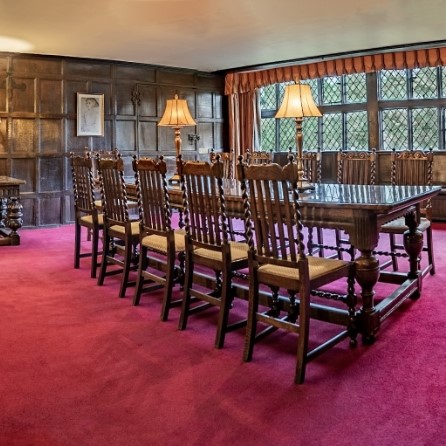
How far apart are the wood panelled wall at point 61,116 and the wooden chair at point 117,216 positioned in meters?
3.29

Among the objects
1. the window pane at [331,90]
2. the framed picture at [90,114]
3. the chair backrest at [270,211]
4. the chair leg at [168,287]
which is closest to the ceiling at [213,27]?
the framed picture at [90,114]

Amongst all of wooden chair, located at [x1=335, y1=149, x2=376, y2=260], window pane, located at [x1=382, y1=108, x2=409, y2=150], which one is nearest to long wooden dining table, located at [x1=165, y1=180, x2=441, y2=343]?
wooden chair, located at [x1=335, y1=149, x2=376, y2=260]

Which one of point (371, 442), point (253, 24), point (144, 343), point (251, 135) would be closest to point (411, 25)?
point (253, 24)

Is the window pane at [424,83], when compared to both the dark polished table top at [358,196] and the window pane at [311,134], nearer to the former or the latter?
the window pane at [311,134]

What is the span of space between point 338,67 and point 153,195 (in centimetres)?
484

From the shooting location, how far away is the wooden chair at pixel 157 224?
10.3 ft

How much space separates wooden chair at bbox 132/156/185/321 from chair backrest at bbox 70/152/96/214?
87 cm

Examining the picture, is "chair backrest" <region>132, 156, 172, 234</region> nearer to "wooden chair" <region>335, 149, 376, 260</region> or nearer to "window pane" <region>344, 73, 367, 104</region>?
"wooden chair" <region>335, 149, 376, 260</region>

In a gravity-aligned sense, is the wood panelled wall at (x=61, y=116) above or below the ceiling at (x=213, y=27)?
below

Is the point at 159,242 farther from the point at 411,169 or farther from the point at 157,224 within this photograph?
the point at 411,169

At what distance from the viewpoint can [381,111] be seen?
738cm

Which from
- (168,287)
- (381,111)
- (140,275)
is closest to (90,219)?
(140,275)

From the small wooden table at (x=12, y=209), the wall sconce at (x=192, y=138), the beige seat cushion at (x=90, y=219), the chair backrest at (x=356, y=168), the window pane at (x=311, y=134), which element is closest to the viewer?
the beige seat cushion at (x=90, y=219)

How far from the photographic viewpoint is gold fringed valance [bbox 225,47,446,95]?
21.5ft
